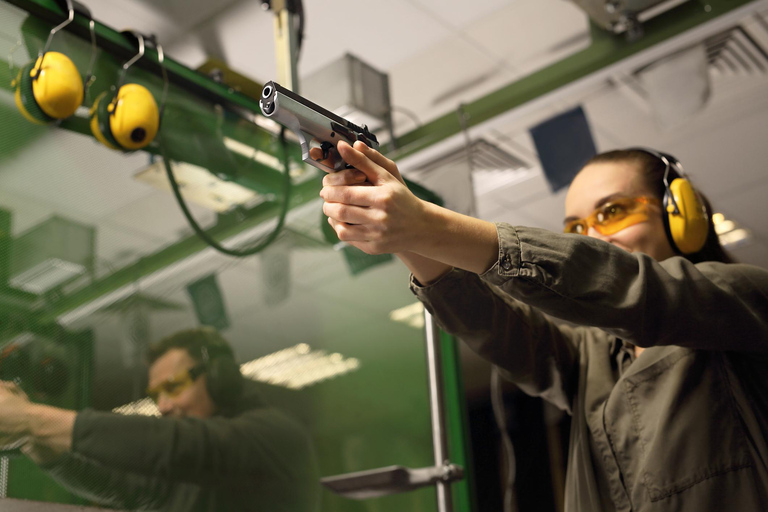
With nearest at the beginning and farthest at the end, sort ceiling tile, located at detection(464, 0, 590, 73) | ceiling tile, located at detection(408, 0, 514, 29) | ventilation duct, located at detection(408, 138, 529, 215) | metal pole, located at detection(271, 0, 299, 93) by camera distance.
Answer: metal pole, located at detection(271, 0, 299, 93) → ventilation duct, located at detection(408, 138, 529, 215) → ceiling tile, located at detection(408, 0, 514, 29) → ceiling tile, located at detection(464, 0, 590, 73)

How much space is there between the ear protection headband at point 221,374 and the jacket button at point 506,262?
0.75 metres

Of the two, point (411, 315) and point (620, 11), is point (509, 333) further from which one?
point (620, 11)

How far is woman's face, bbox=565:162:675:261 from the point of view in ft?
3.73

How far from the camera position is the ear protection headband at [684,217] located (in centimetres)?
109

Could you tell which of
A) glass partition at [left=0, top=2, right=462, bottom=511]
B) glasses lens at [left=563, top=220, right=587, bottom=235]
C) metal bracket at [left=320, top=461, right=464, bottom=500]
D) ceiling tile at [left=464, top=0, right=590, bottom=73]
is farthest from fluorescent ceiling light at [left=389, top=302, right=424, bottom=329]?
ceiling tile at [left=464, top=0, right=590, bottom=73]

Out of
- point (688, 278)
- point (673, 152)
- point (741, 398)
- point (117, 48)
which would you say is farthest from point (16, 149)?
point (673, 152)

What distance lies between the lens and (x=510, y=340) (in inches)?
43.8

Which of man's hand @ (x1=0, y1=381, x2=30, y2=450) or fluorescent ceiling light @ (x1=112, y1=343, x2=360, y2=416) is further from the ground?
fluorescent ceiling light @ (x1=112, y1=343, x2=360, y2=416)

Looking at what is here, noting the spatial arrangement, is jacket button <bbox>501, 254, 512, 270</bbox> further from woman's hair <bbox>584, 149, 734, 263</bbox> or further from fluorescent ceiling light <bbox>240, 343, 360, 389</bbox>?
fluorescent ceiling light <bbox>240, 343, 360, 389</bbox>

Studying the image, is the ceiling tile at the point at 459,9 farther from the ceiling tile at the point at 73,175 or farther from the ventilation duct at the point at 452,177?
the ceiling tile at the point at 73,175

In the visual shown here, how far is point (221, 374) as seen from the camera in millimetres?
1321

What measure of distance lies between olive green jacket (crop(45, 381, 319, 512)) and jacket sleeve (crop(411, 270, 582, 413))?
51 centimetres

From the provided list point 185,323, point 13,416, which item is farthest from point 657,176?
point 13,416

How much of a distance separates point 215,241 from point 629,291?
885 mm
